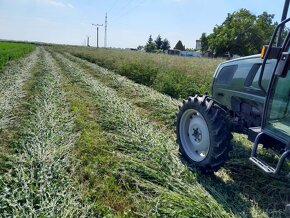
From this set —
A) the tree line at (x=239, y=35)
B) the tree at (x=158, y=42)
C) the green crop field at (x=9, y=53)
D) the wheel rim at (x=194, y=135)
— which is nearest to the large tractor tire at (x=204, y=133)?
the wheel rim at (x=194, y=135)

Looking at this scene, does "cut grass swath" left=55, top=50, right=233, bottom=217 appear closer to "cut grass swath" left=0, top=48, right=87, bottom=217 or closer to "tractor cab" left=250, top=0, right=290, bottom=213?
"cut grass swath" left=0, top=48, right=87, bottom=217

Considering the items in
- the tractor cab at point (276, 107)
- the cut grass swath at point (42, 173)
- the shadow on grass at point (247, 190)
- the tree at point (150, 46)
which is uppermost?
the tree at point (150, 46)

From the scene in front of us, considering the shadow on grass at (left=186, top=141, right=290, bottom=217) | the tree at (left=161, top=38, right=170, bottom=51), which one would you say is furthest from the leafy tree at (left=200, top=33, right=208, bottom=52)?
the shadow on grass at (left=186, top=141, right=290, bottom=217)

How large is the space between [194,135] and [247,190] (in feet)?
3.31

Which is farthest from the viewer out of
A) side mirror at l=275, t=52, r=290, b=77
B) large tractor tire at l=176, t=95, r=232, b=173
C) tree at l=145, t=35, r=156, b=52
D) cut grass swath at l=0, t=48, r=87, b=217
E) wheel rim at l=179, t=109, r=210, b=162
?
tree at l=145, t=35, r=156, b=52

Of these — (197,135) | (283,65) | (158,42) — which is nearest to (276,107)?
(283,65)

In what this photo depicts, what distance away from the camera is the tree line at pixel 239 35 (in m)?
38.7

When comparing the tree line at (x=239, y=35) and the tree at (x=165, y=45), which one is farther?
the tree at (x=165, y=45)

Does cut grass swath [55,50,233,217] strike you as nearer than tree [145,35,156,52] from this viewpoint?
Yes

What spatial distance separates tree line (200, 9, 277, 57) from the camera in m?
38.7

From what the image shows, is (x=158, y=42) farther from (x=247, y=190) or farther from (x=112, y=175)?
(x=247, y=190)

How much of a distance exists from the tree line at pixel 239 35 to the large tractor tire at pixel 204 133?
118 feet

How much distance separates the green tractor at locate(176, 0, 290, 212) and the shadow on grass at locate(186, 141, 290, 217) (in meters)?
0.26

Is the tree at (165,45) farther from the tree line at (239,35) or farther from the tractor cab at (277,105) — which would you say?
the tractor cab at (277,105)
